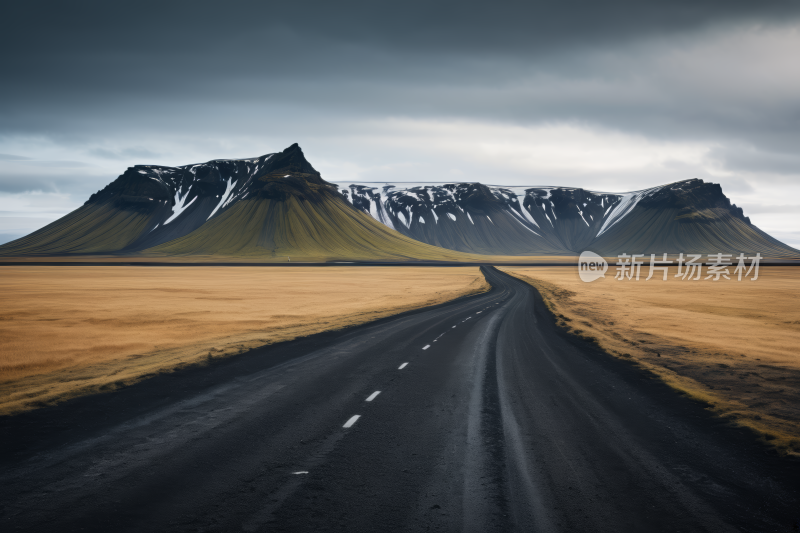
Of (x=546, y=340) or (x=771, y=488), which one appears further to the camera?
(x=546, y=340)

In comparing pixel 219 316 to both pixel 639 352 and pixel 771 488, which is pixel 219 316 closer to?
pixel 639 352

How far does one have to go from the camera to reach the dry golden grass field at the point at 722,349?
10750 mm

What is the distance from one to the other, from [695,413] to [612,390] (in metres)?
2.10

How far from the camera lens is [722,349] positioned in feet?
63.5

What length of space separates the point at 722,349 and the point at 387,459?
666 inches

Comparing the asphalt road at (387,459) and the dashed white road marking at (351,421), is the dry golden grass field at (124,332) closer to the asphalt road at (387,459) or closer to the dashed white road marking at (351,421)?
the asphalt road at (387,459)

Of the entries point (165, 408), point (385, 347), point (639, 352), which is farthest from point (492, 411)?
point (639, 352)

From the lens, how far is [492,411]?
34.0 feet

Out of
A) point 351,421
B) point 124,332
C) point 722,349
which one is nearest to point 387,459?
point 351,421

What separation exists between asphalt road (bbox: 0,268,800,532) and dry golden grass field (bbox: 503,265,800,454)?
1.07 meters

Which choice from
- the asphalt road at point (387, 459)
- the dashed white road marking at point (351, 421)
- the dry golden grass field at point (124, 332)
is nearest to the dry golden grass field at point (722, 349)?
the asphalt road at point (387, 459)

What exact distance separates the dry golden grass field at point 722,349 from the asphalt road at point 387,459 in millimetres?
1067

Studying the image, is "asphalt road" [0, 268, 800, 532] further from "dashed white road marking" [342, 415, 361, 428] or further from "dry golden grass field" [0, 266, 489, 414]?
"dry golden grass field" [0, 266, 489, 414]

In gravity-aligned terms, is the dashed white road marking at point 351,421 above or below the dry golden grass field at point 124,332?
above
